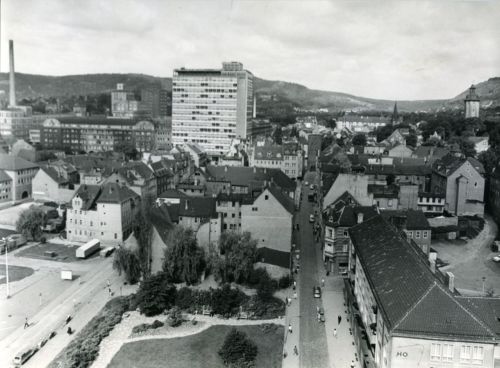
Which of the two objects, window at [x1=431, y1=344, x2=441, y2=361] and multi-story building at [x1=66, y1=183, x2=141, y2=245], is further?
multi-story building at [x1=66, y1=183, x2=141, y2=245]

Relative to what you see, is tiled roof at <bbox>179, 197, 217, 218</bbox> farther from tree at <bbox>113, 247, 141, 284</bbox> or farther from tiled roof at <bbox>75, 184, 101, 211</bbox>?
tiled roof at <bbox>75, 184, 101, 211</bbox>

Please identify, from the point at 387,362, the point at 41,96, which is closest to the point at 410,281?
the point at 387,362

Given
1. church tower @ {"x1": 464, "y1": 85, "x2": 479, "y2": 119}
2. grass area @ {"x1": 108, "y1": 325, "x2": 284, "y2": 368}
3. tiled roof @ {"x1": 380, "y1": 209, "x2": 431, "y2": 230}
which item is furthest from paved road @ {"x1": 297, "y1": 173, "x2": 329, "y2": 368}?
church tower @ {"x1": 464, "y1": 85, "x2": 479, "y2": 119}

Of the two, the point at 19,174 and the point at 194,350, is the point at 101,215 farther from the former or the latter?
the point at 194,350

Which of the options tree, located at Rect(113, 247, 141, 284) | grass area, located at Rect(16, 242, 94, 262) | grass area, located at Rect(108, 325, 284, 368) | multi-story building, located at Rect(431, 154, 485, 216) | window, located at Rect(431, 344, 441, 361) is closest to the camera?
window, located at Rect(431, 344, 441, 361)

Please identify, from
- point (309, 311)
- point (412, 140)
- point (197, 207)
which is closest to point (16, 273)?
point (197, 207)

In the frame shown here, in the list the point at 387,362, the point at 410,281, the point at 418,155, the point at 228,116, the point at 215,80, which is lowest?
the point at 387,362

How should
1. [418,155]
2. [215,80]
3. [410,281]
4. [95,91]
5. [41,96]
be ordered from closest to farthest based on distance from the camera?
1. [410,281]
2. [418,155]
3. [215,80]
4. [41,96]
5. [95,91]

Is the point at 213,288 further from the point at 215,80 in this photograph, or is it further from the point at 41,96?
the point at 41,96
